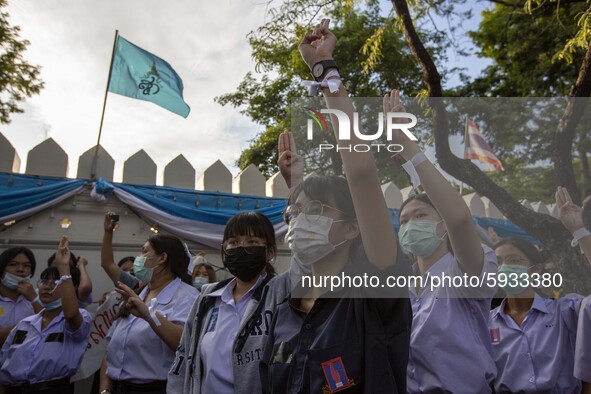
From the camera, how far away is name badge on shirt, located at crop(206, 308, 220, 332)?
2.19 meters

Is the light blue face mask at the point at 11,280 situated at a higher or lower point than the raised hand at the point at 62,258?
lower

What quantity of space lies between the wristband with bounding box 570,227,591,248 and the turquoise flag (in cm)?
523

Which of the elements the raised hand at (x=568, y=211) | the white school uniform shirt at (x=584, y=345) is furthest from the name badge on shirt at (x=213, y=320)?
the white school uniform shirt at (x=584, y=345)

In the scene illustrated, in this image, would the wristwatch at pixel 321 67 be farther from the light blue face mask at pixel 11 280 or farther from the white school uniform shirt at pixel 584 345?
the light blue face mask at pixel 11 280

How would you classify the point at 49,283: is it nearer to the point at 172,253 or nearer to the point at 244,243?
the point at 172,253

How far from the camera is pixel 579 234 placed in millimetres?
2062

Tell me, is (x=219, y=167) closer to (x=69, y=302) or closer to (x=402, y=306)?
(x=69, y=302)

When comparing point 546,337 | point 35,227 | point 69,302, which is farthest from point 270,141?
point 546,337

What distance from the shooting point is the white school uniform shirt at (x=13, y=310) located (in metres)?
3.85

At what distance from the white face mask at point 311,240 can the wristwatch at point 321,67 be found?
0.51 m

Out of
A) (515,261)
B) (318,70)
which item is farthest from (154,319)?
(515,261)

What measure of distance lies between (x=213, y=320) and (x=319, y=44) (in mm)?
1356

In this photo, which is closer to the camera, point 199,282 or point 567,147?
point 567,147

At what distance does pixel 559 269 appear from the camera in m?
2.15
